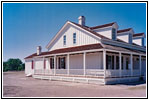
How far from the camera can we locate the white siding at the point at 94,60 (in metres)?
19.1

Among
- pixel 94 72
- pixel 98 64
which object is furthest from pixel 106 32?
pixel 94 72

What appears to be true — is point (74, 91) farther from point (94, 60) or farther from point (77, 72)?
point (94, 60)

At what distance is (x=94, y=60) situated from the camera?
19656mm

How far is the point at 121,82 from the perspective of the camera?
17.4m

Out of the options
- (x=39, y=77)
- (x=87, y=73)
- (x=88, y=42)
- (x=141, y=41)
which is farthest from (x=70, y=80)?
(x=141, y=41)

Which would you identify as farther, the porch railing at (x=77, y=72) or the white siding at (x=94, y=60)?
the white siding at (x=94, y=60)

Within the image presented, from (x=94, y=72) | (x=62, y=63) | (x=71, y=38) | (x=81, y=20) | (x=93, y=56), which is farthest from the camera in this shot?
(x=81, y=20)

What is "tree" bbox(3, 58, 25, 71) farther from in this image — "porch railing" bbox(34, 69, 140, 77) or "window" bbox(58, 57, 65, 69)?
"porch railing" bbox(34, 69, 140, 77)

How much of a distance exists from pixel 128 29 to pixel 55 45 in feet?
33.6

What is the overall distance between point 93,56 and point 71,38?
449 cm

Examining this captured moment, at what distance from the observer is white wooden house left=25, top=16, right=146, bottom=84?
672 inches

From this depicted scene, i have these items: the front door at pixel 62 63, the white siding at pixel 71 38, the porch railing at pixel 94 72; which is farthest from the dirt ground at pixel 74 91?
the front door at pixel 62 63

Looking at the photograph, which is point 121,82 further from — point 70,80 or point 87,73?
point 70,80

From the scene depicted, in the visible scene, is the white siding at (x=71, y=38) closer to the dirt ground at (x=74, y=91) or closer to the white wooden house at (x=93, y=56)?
the white wooden house at (x=93, y=56)
